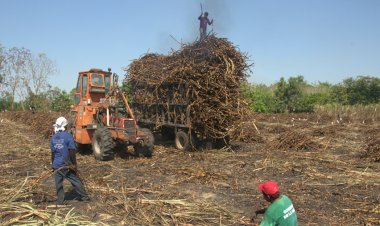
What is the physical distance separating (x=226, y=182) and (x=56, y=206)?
3.70 m

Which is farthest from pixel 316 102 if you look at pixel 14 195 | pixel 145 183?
pixel 14 195

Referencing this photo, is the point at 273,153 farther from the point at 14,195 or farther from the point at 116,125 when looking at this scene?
the point at 14,195

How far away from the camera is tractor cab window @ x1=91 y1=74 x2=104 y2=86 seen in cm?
1248

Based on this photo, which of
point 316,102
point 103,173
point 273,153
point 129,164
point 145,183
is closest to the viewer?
point 145,183

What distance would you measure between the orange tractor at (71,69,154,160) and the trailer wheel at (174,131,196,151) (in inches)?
62.8

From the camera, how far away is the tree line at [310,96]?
34.6m

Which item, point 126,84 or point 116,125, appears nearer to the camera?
point 116,125

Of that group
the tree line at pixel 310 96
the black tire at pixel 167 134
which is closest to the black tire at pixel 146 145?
the black tire at pixel 167 134

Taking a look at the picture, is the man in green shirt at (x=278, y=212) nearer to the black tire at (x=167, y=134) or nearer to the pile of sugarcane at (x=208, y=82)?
the pile of sugarcane at (x=208, y=82)

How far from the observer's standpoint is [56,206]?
264 inches

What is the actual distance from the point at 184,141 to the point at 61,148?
676 cm

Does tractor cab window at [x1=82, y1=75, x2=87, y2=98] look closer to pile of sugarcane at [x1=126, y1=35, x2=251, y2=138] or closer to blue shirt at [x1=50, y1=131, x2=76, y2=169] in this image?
pile of sugarcane at [x1=126, y1=35, x2=251, y2=138]

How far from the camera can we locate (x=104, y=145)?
11258 millimetres

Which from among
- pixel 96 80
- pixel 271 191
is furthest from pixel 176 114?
pixel 271 191
